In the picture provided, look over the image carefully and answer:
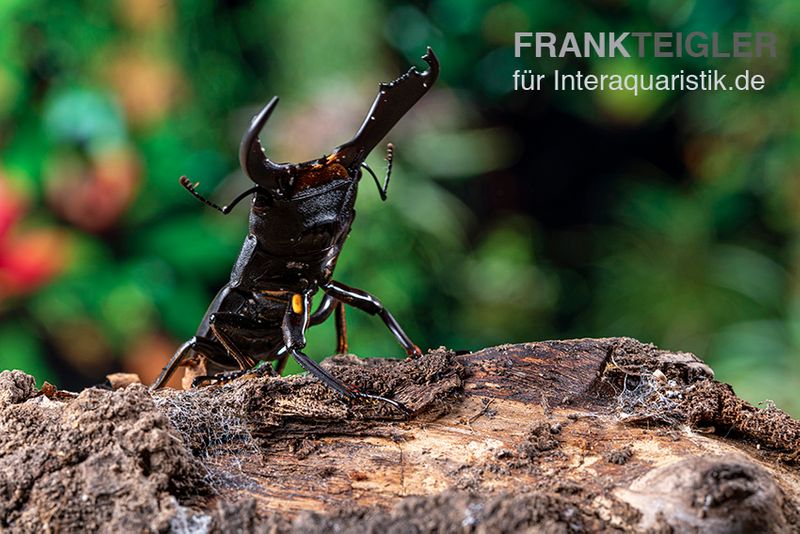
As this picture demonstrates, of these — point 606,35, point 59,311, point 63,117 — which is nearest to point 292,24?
point 63,117

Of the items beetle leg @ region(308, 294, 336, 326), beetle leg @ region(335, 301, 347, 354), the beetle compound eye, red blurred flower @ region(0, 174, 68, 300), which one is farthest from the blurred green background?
the beetle compound eye

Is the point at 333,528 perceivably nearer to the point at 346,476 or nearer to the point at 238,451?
the point at 346,476

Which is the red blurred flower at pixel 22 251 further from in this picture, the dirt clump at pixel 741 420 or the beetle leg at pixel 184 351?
the dirt clump at pixel 741 420

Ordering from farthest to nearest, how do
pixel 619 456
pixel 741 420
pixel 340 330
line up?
pixel 340 330 → pixel 741 420 → pixel 619 456

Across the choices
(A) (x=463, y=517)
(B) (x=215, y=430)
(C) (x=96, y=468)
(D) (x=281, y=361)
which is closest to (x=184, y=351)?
(D) (x=281, y=361)

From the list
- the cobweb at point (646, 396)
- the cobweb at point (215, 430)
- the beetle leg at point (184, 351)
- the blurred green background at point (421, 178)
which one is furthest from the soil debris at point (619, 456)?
the blurred green background at point (421, 178)

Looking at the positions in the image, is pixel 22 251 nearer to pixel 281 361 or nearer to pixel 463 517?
pixel 281 361
